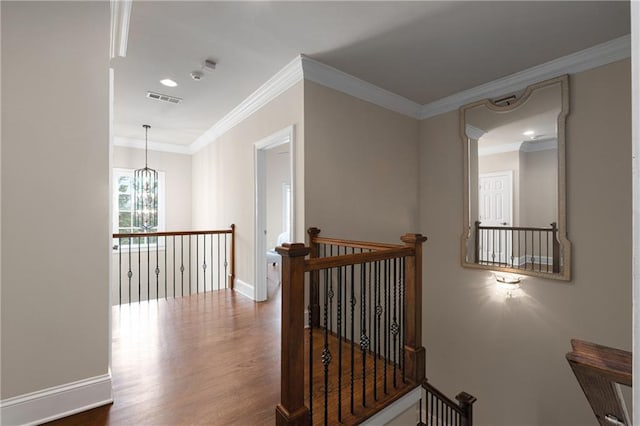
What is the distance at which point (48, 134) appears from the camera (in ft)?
5.65

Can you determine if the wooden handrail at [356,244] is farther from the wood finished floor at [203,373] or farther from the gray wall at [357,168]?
the wood finished floor at [203,373]

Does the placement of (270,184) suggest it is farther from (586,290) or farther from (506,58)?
(586,290)

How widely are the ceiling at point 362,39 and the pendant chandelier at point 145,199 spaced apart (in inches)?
101

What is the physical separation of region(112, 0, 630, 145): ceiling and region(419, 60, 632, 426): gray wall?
707 mm

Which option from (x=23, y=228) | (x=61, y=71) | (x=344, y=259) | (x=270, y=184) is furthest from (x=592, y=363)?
(x=270, y=184)

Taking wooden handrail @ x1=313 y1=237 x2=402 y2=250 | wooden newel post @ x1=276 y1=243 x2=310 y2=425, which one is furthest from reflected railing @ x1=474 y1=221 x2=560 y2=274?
wooden newel post @ x1=276 y1=243 x2=310 y2=425

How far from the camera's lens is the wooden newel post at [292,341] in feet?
5.15

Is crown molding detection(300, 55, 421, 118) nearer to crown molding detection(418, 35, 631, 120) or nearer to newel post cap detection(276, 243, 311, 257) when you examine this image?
crown molding detection(418, 35, 631, 120)

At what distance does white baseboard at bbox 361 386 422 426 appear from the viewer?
6.24 ft

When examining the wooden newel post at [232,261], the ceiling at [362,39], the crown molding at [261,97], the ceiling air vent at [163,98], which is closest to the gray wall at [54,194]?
the ceiling at [362,39]

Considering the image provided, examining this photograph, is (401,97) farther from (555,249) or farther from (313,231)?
(555,249)

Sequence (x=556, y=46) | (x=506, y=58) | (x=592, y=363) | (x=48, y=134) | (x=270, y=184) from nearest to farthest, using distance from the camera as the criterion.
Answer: (x=592, y=363) → (x=48, y=134) → (x=556, y=46) → (x=506, y=58) → (x=270, y=184)

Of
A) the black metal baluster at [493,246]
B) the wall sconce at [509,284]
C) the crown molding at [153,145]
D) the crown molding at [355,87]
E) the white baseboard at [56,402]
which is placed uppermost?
the crown molding at [355,87]

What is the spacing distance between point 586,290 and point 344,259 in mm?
2676
